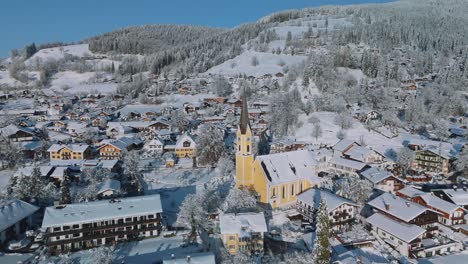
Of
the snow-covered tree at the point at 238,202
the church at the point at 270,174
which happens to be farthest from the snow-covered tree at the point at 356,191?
the snow-covered tree at the point at 238,202

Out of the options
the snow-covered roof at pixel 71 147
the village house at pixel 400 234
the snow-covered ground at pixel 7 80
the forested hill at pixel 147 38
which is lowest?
the village house at pixel 400 234

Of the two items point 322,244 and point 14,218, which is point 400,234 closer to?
point 322,244

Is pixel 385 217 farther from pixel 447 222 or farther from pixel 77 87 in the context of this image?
pixel 77 87

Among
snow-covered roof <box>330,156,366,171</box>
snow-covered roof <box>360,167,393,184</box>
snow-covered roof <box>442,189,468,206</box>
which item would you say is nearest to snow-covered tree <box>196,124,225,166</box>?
snow-covered roof <box>330,156,366,171</box>

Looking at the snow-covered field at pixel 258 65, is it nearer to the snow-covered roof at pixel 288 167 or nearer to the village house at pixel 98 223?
the snow-covered roof at pixel 288 167

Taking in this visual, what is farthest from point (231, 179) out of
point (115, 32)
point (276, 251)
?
point (115, 32)

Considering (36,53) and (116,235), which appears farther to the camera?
(36,53)
